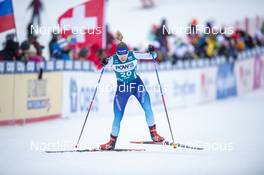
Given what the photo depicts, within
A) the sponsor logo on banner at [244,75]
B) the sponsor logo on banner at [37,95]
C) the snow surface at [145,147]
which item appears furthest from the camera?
the sponsor logo on banner at [244,75]

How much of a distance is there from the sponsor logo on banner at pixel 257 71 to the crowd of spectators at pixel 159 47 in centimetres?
65

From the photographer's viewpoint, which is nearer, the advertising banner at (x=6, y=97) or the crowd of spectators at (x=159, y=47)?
the advertising banner at (x=6, y=97)

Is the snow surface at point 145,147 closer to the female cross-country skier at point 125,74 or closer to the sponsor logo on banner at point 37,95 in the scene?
the sponsor logo on banner at point 37,95

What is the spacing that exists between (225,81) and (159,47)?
4395 mm

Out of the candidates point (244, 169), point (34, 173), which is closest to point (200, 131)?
point (244, 169)

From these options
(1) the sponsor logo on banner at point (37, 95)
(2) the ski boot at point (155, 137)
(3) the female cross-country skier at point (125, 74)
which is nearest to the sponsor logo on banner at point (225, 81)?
(1) the sponsor logo on banner at point (37, 95)

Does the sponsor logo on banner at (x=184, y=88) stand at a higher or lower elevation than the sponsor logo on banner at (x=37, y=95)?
lower

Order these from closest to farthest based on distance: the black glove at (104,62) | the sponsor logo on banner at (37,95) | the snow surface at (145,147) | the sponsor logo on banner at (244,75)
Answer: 1. the snow surface at (145,147)
2. the black glove at (104,62)
3. the sponsor logo on banner at (37,95)
4. the sponsor logo on banner at (244,75)

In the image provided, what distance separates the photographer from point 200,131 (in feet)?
45.2

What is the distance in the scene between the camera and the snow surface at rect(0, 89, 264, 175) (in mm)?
8938

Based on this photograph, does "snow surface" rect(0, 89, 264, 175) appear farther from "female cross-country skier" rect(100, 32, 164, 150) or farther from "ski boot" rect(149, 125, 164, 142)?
"female cross-country skier" rect(100, 32, 164, 150)

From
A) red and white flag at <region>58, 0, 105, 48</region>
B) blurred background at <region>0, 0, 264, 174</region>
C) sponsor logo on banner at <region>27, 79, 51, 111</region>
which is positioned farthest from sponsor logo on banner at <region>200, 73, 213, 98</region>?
sponsor logo on banner at <region>27, 79, 51, 111</region>

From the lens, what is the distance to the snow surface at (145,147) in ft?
29.3

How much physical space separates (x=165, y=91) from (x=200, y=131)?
5.82 metres
